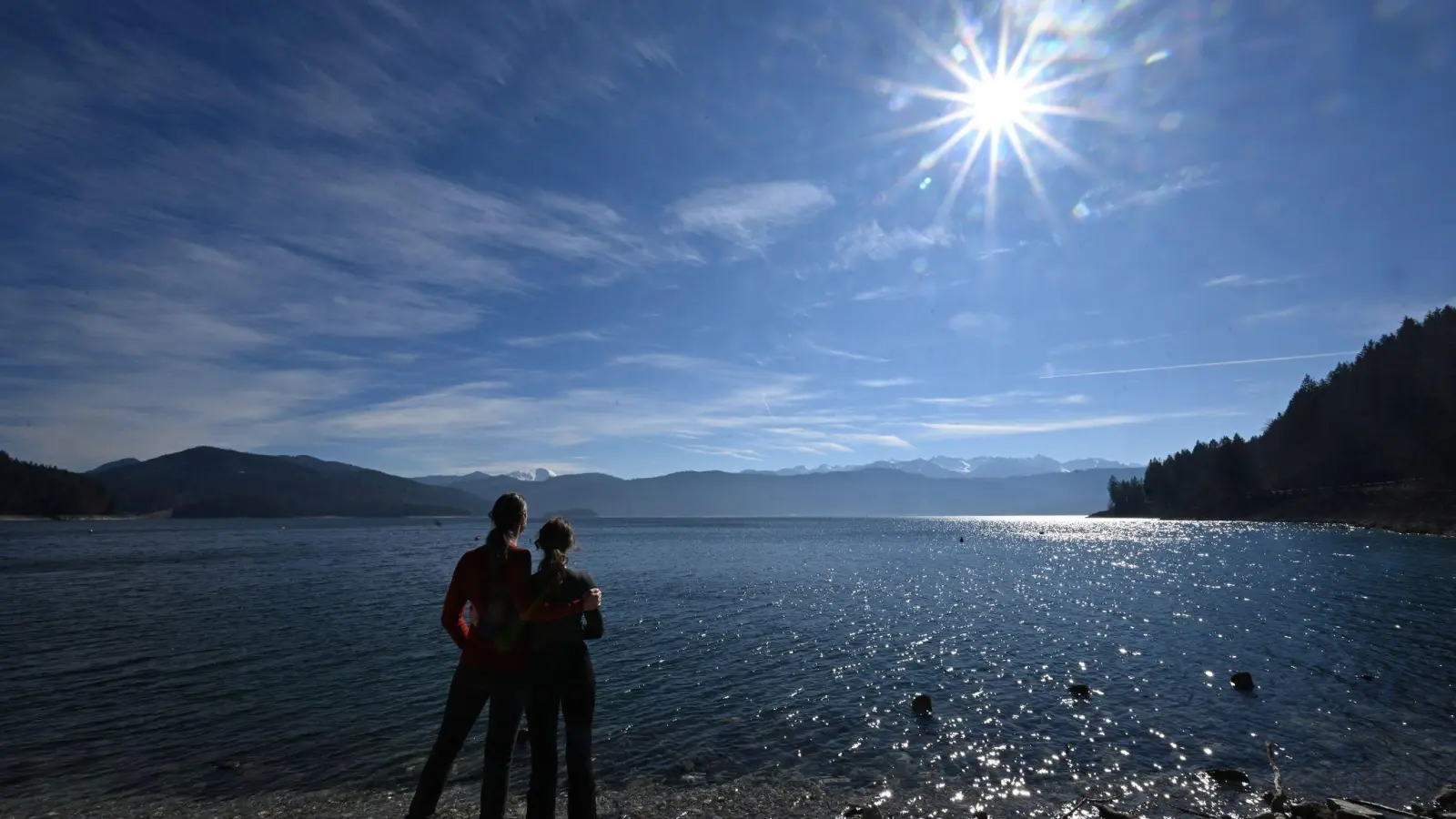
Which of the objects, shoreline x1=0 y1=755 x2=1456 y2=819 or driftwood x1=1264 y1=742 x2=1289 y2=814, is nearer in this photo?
shoreline x1=0 y1=755 x2=1456 y2=819

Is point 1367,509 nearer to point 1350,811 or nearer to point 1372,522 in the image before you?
point 1372,522

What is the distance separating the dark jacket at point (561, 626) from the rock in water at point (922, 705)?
14.3 meters

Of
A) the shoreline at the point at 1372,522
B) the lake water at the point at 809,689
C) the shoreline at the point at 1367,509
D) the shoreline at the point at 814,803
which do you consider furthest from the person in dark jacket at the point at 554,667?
the shoreline at the point at 1367,509

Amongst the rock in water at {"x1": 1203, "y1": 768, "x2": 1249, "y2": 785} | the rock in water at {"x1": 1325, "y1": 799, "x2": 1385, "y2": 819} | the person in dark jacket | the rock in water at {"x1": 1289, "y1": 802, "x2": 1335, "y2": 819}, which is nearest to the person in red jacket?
the person in dark jacket

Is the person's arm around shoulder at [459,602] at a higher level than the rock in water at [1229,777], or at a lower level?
higher

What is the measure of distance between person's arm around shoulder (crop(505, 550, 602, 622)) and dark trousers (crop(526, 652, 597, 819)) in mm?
652

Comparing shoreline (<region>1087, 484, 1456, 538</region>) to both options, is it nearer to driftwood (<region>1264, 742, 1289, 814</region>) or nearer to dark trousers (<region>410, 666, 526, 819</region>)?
driftwood (<region>1264, 742, 1289, 814</region>)

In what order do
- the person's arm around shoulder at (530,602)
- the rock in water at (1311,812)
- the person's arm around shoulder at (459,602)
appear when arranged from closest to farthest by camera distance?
1. the person's arm around shoulder at (530,602)
2. the person's arm around shoulder at (459,602)
3. the rock in water at (1311,812)

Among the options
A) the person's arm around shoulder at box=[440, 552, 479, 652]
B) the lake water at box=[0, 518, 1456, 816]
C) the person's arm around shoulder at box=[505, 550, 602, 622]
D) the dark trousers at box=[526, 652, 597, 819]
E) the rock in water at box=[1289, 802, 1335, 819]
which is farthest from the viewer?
A: the lake water at box=[0, 518, 1456, 816]

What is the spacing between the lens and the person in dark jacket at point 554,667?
7973 millimetres

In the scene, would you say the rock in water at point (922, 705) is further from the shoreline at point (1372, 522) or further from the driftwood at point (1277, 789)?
the shoreline at point (1372, 522)

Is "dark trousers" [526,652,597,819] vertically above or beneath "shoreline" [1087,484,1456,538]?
beneath

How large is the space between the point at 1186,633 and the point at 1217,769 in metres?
20.8

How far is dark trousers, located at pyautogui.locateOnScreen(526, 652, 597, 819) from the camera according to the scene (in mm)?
8031
